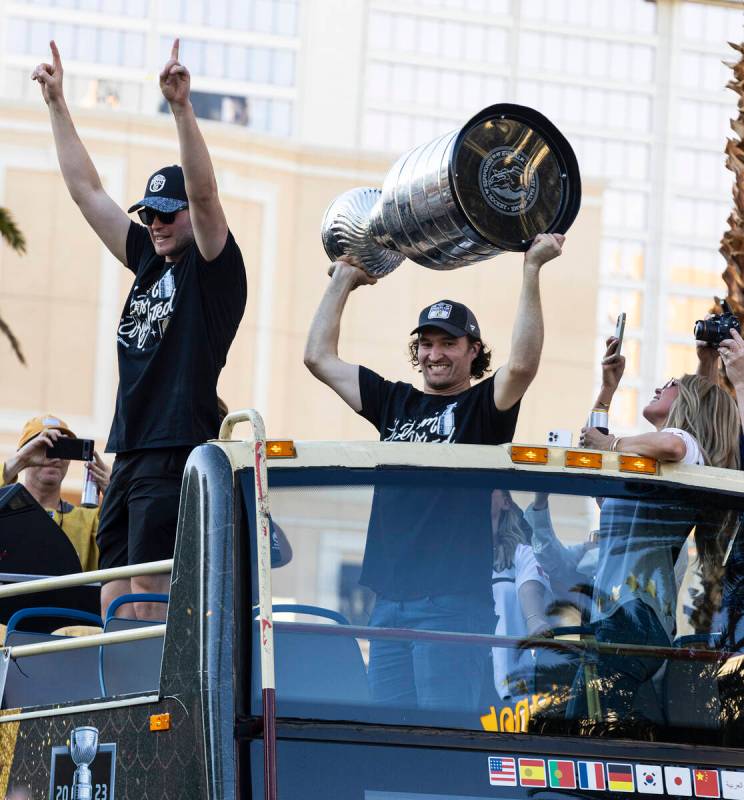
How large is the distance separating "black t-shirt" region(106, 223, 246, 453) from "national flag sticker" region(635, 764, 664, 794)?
98.1 inches

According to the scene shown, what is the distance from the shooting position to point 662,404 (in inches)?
267

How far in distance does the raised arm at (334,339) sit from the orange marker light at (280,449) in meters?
1.89

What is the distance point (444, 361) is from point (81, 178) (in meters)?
1.79

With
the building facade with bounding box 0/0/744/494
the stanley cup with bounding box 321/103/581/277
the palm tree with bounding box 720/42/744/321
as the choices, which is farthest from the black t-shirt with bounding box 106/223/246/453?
the building facade with bounding box 0/0/744/494

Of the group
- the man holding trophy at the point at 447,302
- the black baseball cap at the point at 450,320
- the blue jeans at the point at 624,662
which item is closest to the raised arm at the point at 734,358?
the man holding trophy at the point at 447,302

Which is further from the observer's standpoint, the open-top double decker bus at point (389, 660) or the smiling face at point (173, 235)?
the smiling face at point (173, 235)

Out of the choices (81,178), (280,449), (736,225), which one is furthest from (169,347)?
(736,225)

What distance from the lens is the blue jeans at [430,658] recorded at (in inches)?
167

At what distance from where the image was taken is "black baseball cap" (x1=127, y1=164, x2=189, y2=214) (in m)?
6.32

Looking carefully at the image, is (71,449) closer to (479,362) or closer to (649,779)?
(479,362)

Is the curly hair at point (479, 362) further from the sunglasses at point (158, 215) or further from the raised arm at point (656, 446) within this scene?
the raised arm at point (656, 446)

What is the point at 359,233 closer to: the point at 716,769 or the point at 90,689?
the point at 90,689

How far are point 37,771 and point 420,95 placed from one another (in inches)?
3479

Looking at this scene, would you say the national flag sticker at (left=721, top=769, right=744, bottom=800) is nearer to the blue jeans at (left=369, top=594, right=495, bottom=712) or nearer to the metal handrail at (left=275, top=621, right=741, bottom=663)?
the metal handrail at (left=275, top=621, right=741, bottom=663)
